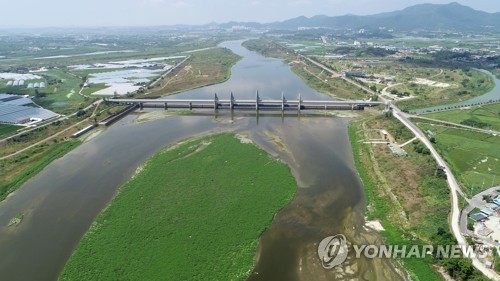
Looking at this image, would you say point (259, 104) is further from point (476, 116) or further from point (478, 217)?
point (478, 217)

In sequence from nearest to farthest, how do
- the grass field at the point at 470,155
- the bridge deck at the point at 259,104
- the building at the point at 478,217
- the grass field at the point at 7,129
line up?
1. the building at the point at 478,217
2. the grass field at the point at 470,155
3. the grass field at the point at 7,129
4. the bridge deck at the point at 259,104

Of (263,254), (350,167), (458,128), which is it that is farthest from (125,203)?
(458,128)

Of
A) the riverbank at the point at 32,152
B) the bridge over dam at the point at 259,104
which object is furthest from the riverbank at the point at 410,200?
the riverbank at the point at 32,152

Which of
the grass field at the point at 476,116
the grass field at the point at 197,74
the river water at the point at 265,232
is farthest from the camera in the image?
the grass field at the point at 197,74

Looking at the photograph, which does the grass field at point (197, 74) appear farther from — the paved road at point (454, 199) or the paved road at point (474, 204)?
the paved road at point (474, 204)

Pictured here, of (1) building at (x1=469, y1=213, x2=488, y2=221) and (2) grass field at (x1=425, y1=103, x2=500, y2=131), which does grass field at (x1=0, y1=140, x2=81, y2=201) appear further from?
(2) grass field at (x1=425, y1=103, x2=500, y2=131)
